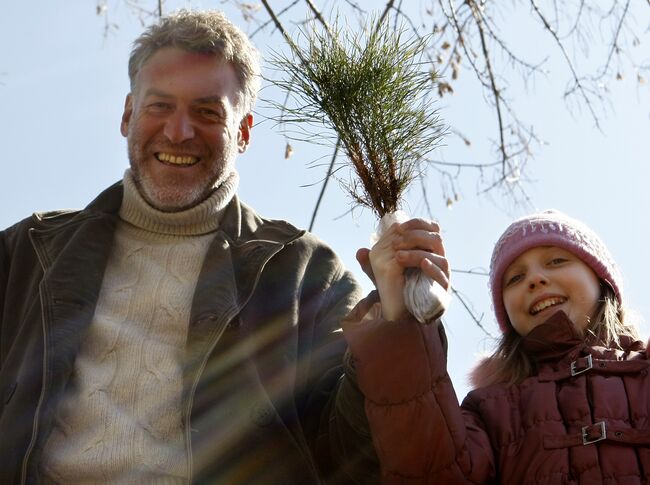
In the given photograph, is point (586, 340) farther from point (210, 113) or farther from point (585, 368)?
point (210, 113)

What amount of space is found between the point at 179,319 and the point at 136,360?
0.55 ft

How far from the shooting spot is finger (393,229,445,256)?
270 cm

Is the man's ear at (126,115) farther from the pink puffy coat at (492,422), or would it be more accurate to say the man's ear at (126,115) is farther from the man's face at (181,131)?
the pink puffy coat at (492,422)

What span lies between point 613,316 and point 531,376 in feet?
0.91

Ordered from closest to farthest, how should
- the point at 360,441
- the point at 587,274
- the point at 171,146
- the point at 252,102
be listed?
the point at 360,441, the point at 587,274, the point at 171,146, the point at 252,102

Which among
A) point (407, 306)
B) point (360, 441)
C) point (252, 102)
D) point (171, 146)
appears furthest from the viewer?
point (252, 102)

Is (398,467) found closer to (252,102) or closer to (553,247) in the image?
(553,247)

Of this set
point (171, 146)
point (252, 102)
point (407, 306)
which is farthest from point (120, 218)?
point (407, 306)

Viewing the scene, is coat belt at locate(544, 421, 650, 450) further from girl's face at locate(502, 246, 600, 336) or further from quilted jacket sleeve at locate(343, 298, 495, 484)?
girl's face at locate(502, 246, 600, 336)

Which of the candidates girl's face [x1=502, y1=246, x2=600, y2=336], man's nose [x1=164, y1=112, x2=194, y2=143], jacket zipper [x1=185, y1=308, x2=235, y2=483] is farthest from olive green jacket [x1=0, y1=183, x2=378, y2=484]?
girl's face [x1=502, y1=246, x2=600, y2=336]

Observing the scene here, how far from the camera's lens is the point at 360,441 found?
297cm

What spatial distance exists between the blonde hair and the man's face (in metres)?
0.96

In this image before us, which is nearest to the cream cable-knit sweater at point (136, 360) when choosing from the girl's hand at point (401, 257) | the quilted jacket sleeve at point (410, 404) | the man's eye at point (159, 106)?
the man's eye at point (159, 106)

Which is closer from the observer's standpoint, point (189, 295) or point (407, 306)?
point (407, 306)
